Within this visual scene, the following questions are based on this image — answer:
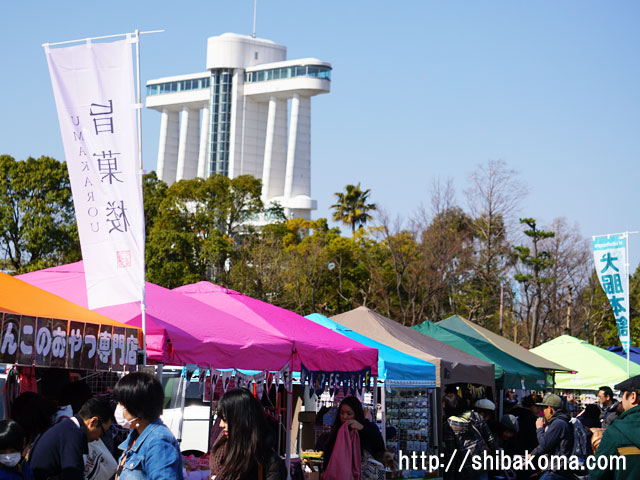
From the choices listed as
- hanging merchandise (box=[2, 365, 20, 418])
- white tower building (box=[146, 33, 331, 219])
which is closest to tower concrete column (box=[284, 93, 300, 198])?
white tower building (box=[146, 33, 331, 219])

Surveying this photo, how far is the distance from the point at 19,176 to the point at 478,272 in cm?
2424

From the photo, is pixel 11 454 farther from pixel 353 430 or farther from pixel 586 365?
pixel 586 365

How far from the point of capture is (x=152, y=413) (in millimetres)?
4633

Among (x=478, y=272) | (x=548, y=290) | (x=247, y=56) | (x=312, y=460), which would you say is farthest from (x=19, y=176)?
(x=247, y=56)

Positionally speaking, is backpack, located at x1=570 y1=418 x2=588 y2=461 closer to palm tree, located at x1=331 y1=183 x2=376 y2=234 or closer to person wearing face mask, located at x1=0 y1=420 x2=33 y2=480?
person wearing face mask, located at x1=0 y1=420 x2=33 y2=480

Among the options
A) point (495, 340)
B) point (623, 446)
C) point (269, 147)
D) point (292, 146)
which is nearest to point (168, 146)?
point (269, 147)

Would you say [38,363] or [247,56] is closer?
[38,363]

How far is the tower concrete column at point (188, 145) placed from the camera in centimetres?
9262

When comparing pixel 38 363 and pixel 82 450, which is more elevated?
pixel 38 363

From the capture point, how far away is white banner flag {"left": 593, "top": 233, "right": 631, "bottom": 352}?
19.0 m

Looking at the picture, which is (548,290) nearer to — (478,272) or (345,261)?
(478,272)

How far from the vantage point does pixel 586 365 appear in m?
24.3

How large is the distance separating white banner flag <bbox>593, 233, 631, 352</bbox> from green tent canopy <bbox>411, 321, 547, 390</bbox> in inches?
94.0

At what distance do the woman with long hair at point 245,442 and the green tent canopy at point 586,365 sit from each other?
19.4 metres
